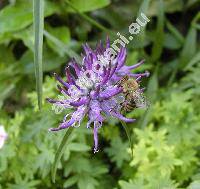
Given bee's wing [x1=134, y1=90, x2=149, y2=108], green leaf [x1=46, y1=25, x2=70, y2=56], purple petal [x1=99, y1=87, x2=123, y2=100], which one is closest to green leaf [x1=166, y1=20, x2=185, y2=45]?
green leaf [x1=46, y1=25, x2=70, y2=56]

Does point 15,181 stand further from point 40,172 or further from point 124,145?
point 124,145

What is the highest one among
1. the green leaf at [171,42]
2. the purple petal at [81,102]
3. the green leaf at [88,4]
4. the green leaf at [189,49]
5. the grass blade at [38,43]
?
the green leaf at [88,4]

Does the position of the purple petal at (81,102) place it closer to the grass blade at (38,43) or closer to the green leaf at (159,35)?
the grass blade at (38,43)

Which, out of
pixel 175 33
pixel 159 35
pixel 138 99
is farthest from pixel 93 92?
pixel 175 33

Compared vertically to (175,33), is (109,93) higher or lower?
lower

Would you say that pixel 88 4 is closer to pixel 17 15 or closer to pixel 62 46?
pixel 17 15

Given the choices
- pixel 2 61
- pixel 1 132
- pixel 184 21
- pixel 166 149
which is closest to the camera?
pixel 166 149

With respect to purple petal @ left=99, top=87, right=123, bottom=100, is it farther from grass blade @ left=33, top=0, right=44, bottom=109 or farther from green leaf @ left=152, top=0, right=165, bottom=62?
green leaf @ left=152, top=0, right=165, bottom=62

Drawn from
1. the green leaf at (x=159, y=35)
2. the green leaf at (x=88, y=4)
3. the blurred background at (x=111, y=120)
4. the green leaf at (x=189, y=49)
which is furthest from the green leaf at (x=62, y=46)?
the green leaf at (x=189, y=49)

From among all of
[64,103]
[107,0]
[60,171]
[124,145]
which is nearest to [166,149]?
[124,145]
